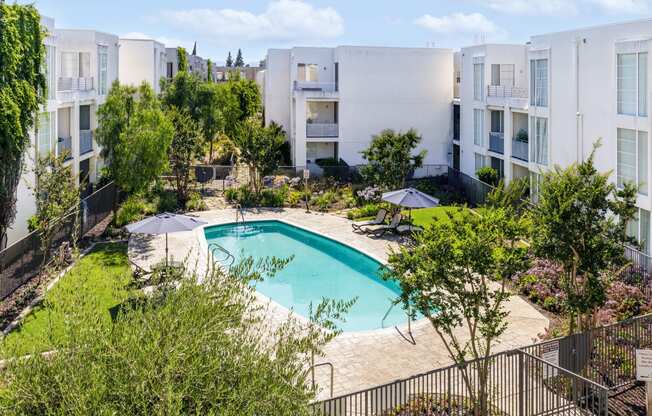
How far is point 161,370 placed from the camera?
20.6 ft

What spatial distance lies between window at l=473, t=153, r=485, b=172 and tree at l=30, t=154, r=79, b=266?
22.8 meters

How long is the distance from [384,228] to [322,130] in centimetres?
1442

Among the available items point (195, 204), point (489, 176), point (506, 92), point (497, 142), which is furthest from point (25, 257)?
point (506, 92)

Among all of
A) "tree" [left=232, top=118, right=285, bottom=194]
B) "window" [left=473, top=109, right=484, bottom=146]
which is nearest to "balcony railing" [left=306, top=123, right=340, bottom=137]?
"tree" [left=232, top=118, right=285, bottom=194]

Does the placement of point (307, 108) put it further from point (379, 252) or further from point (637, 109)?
point (637, 109)

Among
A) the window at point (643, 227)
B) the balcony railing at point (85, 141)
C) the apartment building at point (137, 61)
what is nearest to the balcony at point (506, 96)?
the window at point (643, 227)

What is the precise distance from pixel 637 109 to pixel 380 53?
22.7m

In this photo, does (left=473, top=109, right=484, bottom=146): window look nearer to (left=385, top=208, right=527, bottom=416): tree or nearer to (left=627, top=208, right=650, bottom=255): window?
(left=627, top=208, right=650, bottom=255): window

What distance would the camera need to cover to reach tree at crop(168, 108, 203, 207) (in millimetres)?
30625

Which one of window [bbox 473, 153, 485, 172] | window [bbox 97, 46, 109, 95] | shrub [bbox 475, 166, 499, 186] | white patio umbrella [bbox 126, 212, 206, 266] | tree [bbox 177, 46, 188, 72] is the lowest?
white patio umbrella [bbox 126, 212, 206, 266]

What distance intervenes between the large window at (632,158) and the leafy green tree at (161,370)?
15780mm

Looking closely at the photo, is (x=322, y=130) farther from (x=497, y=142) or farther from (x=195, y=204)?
(x=497, y=142)

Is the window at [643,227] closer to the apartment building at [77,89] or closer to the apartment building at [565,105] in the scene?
the apartment building at [565,105]

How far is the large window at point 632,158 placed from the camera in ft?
63.0
